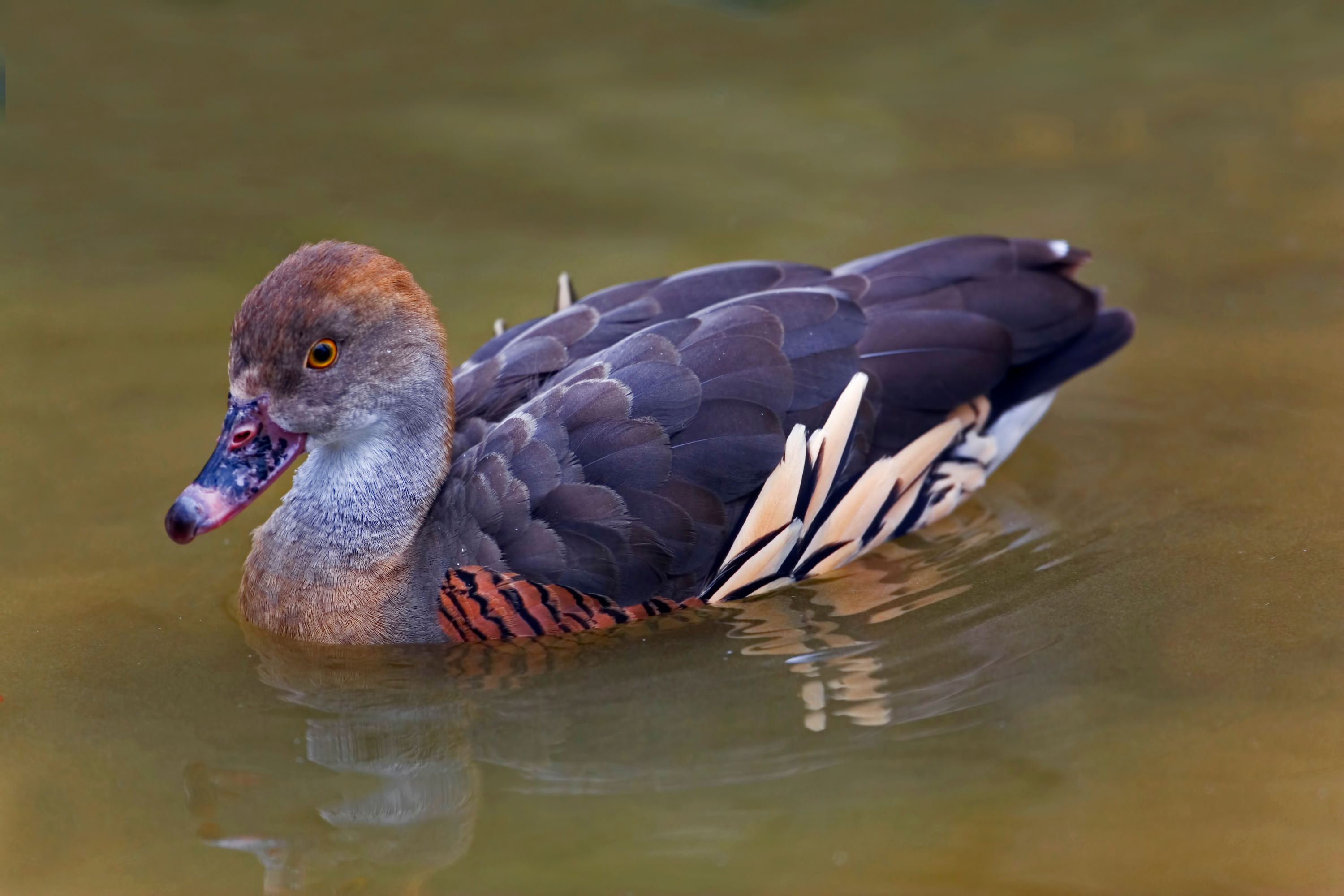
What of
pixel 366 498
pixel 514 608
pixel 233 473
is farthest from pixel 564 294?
pixel 233 473

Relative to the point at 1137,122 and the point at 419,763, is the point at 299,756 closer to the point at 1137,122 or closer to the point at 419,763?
the point at 419,763

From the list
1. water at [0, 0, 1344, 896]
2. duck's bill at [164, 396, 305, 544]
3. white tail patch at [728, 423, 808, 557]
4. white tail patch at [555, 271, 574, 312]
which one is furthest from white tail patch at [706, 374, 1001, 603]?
duck's bill at [164, 396, 305, 544]

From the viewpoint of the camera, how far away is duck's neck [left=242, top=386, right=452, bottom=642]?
562 cm

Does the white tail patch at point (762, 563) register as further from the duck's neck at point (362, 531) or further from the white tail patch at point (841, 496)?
the duck's neck at point (362, 531)

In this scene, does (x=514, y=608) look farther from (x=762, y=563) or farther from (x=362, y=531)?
(x=762, y=563)

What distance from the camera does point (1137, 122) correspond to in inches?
383

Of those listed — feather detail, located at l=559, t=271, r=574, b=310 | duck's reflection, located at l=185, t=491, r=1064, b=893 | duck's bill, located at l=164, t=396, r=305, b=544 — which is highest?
feather detail, located at l=559, t=271, r=574, b=310

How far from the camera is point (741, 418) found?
567 centimetres

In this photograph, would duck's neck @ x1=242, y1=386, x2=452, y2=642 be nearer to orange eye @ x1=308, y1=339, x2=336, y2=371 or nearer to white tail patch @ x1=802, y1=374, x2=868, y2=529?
orange eye @ x1=308, y1=339, x2=336, y2=371

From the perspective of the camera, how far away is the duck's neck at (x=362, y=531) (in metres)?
5.62

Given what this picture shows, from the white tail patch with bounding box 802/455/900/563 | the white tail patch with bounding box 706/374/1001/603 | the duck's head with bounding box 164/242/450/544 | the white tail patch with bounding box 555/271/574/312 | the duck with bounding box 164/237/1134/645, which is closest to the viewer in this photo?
the duck's head with bounding box 164/242/450/544

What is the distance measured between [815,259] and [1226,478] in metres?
2.60

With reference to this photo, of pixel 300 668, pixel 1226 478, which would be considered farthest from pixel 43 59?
pixel 1226 478

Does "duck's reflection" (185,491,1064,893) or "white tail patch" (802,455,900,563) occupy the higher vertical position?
"white tail patch" (802,455,900,563)
